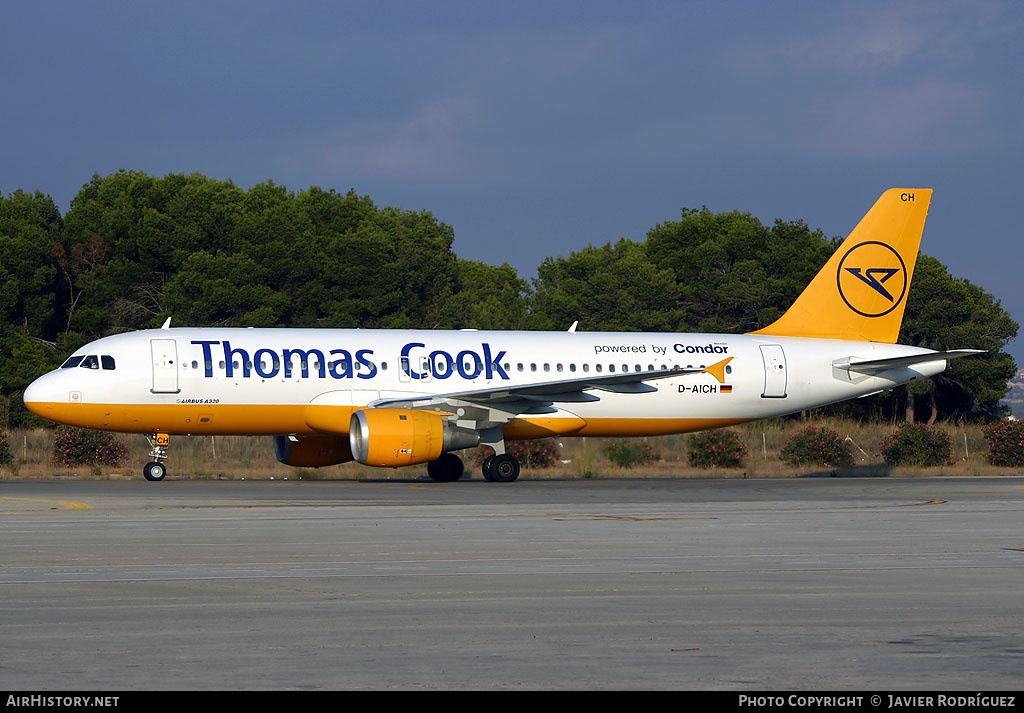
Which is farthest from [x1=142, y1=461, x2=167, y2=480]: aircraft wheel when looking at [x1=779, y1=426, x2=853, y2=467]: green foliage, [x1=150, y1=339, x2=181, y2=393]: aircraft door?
[x1=779, y1=426, x2=853, y2=467]: green foliage

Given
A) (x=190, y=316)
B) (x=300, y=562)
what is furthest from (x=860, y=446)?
(x=300, y=562)

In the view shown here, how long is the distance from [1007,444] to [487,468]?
1854 cm

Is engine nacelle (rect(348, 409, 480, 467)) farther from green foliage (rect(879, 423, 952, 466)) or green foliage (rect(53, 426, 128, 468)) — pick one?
green foliage (rect(879, 423, 952, 466))

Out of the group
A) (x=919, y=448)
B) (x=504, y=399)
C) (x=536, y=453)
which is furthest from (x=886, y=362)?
(x=504, y=399)

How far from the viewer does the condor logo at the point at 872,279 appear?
1547 inches

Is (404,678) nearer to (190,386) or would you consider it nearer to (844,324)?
(190,386)

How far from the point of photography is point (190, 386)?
31.7 metres

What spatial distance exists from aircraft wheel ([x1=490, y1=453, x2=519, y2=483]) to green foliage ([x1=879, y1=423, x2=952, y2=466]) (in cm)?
1638

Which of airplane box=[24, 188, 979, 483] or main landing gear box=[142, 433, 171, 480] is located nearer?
airplane box=[24, 188, 979, 483]

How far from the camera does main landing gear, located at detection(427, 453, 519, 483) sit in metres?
33.7

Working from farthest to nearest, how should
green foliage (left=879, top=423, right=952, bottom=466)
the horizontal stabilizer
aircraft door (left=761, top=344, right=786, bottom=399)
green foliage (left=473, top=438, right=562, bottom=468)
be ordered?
green foliage (left=879, top=423, right=952, bottom=466), green foliage (left=473, top=438, right=562, bottom=468), aircraft door (left=761, top=344, right=786, bottom=399), the horizontal stabilizer

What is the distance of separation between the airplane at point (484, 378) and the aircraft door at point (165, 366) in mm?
46

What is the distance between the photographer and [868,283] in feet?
129

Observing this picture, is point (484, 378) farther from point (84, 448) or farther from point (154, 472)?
point (84, 448)
